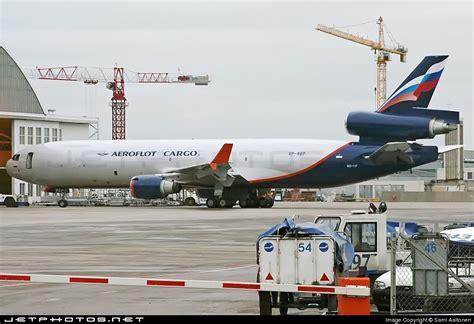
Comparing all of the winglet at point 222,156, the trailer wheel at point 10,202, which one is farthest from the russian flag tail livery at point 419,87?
the trailer wheel at point 10,202

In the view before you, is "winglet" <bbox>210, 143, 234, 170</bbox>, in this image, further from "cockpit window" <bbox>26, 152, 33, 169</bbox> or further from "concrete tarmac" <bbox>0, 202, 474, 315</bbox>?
"cockpit window" <bbox>26, 152, 33, 169</bbox>

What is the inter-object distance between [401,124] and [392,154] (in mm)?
1877

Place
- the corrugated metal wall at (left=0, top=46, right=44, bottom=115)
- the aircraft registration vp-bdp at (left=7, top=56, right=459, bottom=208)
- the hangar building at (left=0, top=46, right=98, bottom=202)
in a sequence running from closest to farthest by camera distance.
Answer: the aircraft registration vp-bdp at (left=7, top=56, right=459, bottom=208)
the hangar building at (left=0, top=46, right=98, bottom=202)
the corrugated metal wall at (left=0, top=46, right=44, bottom=115)

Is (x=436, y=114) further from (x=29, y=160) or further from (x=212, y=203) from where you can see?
(x=29, y=160)

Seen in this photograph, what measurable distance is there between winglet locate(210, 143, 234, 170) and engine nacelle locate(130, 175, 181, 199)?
265 cm

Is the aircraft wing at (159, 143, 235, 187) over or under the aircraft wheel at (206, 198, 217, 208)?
over

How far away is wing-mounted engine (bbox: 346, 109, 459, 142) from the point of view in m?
47.1

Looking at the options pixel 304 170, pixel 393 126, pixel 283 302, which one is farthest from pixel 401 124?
pixel 283 302

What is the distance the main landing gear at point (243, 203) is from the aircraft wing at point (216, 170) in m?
2.13

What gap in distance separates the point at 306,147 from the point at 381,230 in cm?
3654

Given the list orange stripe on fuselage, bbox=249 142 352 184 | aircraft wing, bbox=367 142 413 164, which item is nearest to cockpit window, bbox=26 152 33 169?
orange stripe on fuselage, bbox=249 142 352 184

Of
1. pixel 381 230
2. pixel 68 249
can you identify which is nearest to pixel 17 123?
pixel 68 249

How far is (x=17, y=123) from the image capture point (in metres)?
75.1

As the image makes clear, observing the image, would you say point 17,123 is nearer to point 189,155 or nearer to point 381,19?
point 189,155
